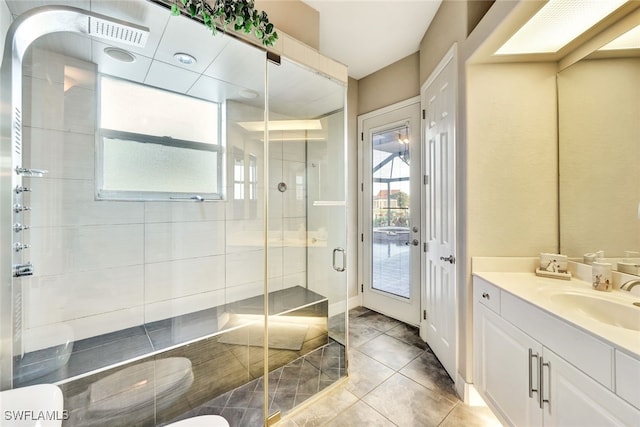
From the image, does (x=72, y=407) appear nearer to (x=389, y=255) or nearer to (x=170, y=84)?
(x=170, y=84)

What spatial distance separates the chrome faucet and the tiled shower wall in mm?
2361

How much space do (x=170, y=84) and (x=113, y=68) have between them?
1.20 feet

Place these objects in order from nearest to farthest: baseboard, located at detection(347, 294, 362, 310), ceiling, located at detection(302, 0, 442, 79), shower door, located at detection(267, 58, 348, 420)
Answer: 1. ceiling, located at detection(302, 0, 442, 79)
2. shower door, located at detection(267, 58, 348, 420)
3. baseboard, located at detection(347, 294, 362, 310)

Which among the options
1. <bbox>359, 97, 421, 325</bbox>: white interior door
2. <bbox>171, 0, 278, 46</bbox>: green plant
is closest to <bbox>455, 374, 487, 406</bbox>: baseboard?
<bbox>359, 97, 421, 325</bbox>: white interior door

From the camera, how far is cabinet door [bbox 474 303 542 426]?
1189 mm

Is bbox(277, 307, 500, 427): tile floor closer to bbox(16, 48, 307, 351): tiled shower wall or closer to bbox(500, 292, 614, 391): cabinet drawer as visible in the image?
bbox(500, 292, 614, 391): cabinet drawer

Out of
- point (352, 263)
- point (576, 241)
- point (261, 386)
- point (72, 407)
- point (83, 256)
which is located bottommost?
point (261, 386)

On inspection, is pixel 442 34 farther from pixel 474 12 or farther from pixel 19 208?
pixel 19 208

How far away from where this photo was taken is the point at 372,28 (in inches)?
90.1

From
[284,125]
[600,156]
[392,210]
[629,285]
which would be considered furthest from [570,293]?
[284,125]

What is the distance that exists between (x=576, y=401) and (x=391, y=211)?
2067mm

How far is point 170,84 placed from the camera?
206cm

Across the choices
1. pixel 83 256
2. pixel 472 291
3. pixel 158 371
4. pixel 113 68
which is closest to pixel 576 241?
pixel 472 291

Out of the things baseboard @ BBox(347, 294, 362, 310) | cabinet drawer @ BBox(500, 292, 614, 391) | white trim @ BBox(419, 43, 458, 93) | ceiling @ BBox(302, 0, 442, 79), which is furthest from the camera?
baseboard @ BBox(347, 294, 362, 310)
